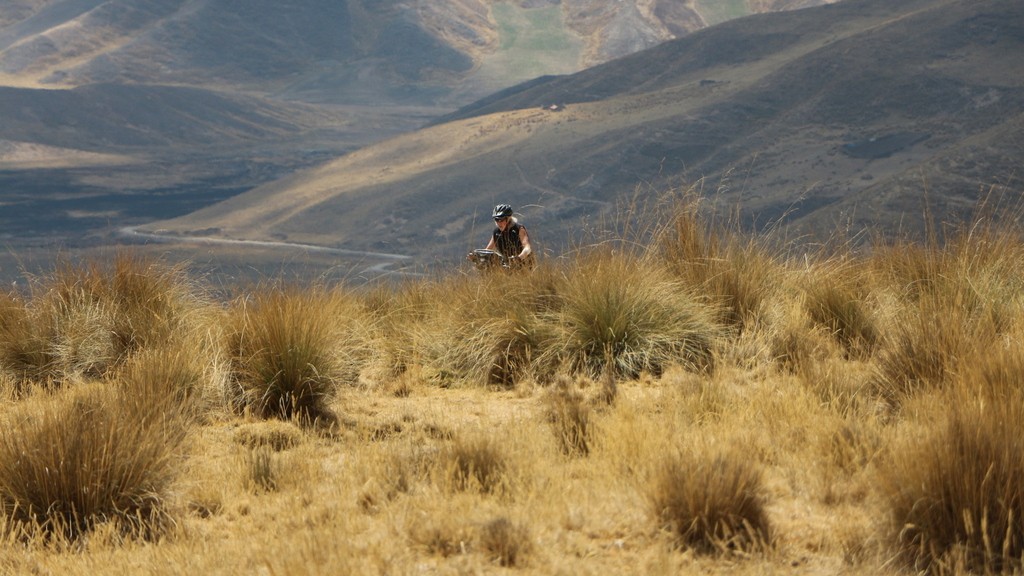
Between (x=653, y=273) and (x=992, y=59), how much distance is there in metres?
147

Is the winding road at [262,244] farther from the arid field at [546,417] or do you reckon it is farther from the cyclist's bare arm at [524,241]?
the arid field at [546,417]

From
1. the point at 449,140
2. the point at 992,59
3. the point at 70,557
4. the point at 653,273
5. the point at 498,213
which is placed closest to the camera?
the point at 70,557

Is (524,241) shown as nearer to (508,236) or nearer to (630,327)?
(508,236)

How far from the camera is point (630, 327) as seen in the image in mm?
6559

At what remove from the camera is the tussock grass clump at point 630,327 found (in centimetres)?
638

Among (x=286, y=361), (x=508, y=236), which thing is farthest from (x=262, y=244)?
(x=286, y=361)

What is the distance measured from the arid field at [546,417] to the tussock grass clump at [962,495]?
0.03ft

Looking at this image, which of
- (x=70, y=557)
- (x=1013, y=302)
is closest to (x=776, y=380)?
(x=1013, y=302)

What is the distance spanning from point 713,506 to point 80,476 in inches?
102

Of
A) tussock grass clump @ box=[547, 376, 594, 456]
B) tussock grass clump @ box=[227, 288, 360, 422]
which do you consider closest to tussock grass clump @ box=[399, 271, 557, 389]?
tussock grass clump @ box=[227, 288, 360, 422]

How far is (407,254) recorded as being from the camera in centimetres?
12625

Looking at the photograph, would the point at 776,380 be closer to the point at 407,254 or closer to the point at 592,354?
the point at 592,354

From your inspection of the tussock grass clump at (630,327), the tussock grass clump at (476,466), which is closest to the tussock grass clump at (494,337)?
the tussock grass clump at (630,327)

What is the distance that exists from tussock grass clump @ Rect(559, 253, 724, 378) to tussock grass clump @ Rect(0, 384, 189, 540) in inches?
111
